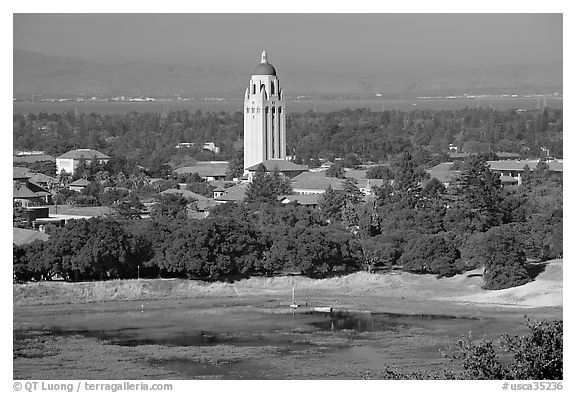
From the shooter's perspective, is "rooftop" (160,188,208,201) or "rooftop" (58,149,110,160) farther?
"rooftop" (58,149,110,160)

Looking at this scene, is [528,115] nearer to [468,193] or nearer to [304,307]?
[468,193]

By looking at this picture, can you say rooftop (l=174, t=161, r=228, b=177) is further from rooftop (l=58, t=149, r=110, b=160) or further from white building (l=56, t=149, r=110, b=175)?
rooftop (l=58, t=149, r=110, b=160)

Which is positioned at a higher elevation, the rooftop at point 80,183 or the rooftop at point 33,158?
the rooftop at point 33,158

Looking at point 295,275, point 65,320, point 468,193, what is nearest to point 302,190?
point 468,193

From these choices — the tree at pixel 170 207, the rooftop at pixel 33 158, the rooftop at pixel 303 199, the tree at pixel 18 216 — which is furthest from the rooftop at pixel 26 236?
the rooftop at pixel 33 158

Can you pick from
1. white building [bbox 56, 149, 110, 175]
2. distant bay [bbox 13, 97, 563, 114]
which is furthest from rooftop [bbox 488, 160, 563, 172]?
distant bay [bbox 13, 97, 563, 114]

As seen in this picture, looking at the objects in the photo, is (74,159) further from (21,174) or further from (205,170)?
(21,174)

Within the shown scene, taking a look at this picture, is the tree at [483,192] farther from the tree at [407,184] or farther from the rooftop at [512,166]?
the rooftop at [512,166]
